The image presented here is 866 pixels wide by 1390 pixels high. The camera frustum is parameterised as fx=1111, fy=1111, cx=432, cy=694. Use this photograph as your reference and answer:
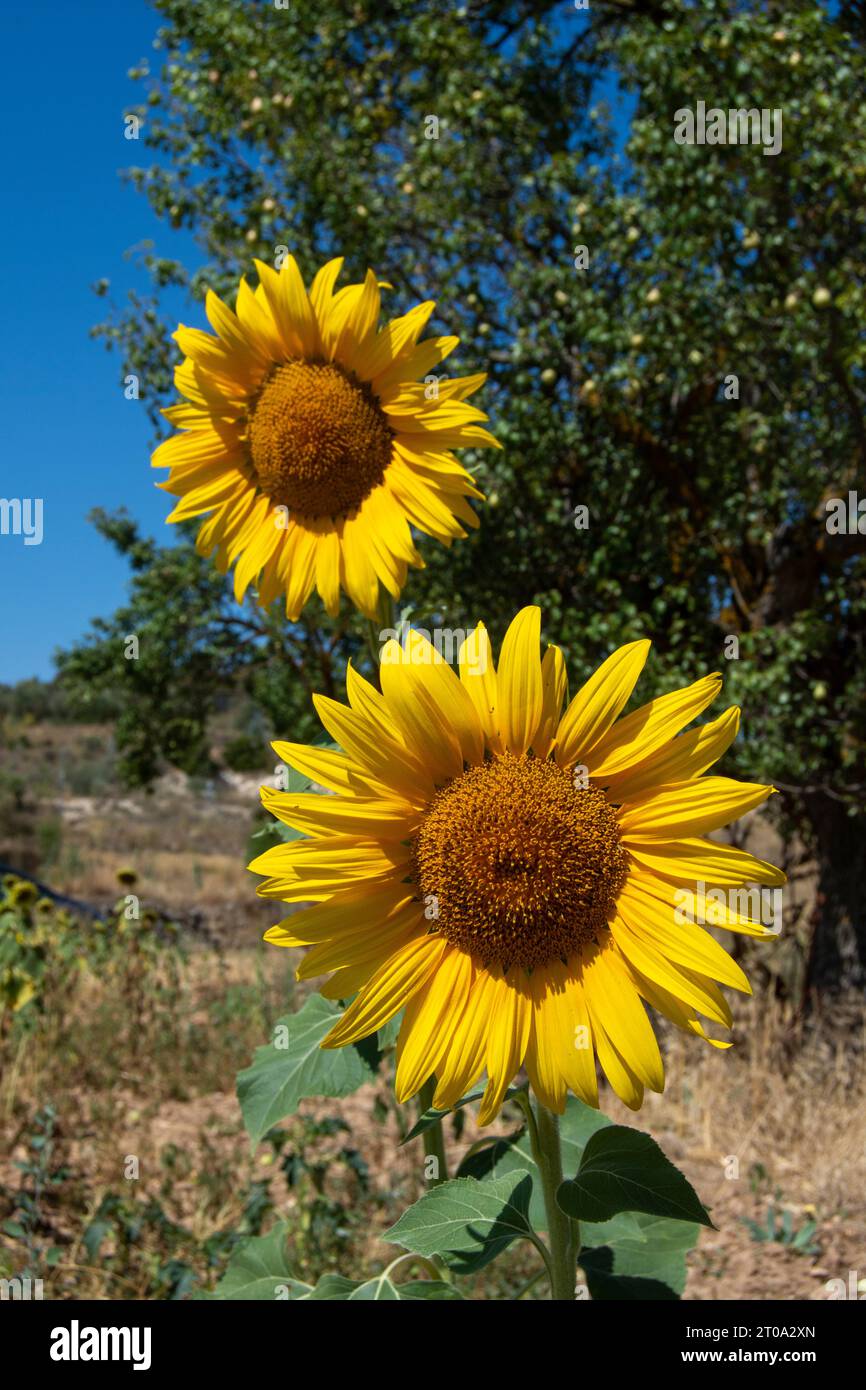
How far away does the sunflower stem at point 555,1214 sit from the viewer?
139 centimetres

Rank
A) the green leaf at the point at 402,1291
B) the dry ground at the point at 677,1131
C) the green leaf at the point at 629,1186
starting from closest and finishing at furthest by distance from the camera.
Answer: the green leaf at the point at 629,1186
the green leaf at the point at 402,1291
the dry ground at the point at 677,1131

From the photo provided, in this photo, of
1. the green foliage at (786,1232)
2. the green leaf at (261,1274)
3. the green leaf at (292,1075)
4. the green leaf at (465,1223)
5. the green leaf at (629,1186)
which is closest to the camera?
the green leaf at (629,1186)

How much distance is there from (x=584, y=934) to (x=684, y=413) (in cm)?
476

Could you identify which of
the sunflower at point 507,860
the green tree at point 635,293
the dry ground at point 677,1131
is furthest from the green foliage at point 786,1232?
the sunflower at point 507,860

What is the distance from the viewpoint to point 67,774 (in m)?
26.8

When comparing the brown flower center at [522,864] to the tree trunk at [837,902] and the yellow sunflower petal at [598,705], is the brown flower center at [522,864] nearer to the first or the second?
the yellow sunflower petal at [598,705]

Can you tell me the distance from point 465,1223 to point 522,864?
1.63 ft

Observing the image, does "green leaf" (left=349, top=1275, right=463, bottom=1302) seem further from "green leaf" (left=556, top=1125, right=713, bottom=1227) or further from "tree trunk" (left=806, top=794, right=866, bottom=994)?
"tree trunk" (left=806, top=794, right=866, bottom=994)

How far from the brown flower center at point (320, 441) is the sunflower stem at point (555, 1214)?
1094 millimetres

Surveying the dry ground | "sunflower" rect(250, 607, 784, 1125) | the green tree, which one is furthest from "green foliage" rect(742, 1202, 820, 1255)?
"sunflower" rect(250, 607, 784, 1125)

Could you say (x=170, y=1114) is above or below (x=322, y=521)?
below

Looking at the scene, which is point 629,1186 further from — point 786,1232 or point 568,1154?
point 786,1232
